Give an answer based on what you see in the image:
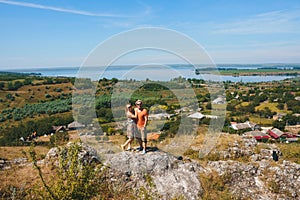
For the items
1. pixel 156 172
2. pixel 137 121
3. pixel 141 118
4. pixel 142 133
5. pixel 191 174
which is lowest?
pixel 191 174

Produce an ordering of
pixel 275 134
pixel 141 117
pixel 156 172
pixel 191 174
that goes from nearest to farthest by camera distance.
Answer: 1. pixel 141 117
2. pixel 156 172
3. pixel 191 174
4. pixel 275 134

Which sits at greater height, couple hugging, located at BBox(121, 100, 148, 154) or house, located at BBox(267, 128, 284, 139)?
couple hugging, located at BBox(121, 100, 148, 154)

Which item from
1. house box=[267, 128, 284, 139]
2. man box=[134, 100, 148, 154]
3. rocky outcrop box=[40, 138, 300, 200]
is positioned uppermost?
man box=[134, 100, 148, 154]

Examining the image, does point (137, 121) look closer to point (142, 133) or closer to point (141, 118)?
point (141, 118)

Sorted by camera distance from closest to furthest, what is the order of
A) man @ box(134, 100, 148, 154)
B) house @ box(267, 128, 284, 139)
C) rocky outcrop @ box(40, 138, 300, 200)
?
1. man @ box(134, 100, 148, 154)
2. rocky outcrop @ box(40, 138, 300, 200)
3. house @ box(267, 128, 284, 139)

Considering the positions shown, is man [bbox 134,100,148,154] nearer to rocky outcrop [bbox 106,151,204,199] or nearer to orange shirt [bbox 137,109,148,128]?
orange shirt [bbox 137,109,148,128]

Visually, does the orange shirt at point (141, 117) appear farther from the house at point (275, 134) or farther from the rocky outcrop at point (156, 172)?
the house at point (275, 134)

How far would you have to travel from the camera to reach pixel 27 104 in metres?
101

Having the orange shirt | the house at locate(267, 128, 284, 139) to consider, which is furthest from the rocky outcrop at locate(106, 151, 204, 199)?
the house at locate(267, 128, 284, 139)

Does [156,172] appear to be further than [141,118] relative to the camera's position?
Yes

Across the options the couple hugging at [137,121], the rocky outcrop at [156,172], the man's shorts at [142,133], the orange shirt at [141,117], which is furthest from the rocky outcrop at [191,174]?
the orange shirt at [141,117]

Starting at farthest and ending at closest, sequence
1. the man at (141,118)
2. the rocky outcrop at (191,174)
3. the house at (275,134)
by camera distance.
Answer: the house at (275,134) → the rocky outcrop at (191,174) → the man at (141,118)

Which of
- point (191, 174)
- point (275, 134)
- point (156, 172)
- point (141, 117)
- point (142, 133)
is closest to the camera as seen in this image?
point (141, 117)

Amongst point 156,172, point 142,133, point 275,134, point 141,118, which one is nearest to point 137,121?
point 141,118
